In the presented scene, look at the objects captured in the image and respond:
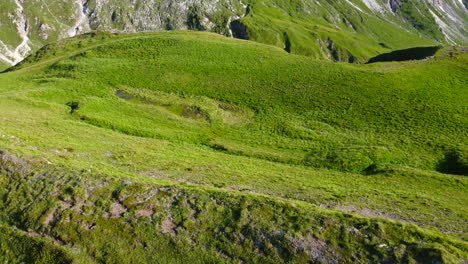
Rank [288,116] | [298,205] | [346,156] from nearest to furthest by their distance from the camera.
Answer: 1. [298,205]
2. [346,156]
3. [288,116]

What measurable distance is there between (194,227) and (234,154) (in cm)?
1930

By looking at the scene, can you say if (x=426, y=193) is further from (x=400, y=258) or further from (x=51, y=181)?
(x=51, y=181)

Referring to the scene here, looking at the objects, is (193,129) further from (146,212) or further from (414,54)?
(414,54)

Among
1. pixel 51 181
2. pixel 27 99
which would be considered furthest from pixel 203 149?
pixel 27 99

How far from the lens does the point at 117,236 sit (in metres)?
18.4

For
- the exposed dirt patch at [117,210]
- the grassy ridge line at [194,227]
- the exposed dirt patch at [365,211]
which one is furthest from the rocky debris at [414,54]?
the exposed dirt patch at [117,210]

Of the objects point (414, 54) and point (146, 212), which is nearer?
point (146, 212)

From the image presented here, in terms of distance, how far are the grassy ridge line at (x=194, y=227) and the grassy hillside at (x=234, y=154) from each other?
84 millimetres

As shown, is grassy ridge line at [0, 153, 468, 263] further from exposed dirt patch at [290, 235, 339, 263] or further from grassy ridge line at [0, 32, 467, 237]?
grassy ridge line at [0, 32, 467, 237]

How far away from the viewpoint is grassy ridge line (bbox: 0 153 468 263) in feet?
56.4

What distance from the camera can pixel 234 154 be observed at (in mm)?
37844

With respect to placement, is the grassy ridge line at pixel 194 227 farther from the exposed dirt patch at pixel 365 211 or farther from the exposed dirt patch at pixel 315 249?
the exposed dirt patch at pixel 365 211

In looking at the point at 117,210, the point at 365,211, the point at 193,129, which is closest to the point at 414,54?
the point at 193,129

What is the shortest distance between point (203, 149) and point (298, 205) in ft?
65.8
